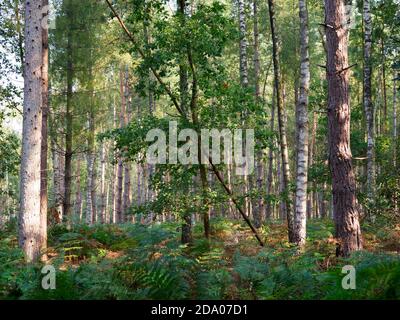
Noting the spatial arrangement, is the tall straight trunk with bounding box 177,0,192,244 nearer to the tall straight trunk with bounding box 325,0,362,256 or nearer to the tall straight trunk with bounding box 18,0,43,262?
the tall straight trunk with bounding box 18,0,43,262

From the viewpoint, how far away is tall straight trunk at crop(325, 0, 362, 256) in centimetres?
807

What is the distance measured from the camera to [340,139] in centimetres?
812

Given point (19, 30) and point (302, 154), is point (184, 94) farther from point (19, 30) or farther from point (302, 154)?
point (19, 30)

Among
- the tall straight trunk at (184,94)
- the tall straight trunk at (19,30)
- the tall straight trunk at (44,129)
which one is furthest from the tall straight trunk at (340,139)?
the tall straight trunk at (19,30)

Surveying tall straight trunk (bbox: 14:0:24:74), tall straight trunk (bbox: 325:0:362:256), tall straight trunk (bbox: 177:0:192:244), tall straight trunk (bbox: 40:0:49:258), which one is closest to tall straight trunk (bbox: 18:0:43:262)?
tall straight trunk (bbox: 40:0:49:258)

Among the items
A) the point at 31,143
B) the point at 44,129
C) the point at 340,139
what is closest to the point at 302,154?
the point at 340,139

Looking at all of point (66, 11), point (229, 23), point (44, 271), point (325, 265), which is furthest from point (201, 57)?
point (66, 11)

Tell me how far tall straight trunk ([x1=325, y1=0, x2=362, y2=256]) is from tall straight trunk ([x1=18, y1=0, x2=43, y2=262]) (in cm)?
581

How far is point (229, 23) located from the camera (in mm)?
10305

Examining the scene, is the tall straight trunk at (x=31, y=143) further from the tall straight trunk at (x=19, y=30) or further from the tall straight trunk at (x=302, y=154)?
the tall straight trunk at (x=19, y=30)

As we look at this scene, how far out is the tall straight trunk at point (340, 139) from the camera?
8.07 meters

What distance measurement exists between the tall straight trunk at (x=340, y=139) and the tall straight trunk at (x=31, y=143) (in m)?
5.81

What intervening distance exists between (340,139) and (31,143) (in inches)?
239
